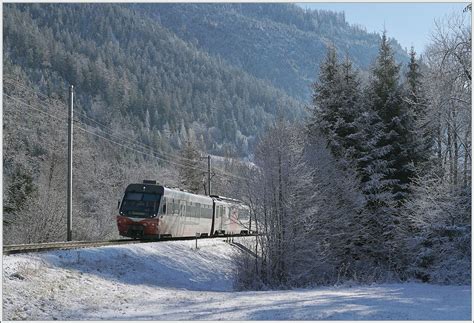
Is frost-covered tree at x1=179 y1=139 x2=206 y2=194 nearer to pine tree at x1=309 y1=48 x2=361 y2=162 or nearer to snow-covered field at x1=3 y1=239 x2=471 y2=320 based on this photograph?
pine tree at x1=309 y1=48 x2=361 y2=162

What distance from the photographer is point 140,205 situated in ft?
105

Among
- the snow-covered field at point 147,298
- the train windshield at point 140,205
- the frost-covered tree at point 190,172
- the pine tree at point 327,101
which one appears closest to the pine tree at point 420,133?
the pine tree at point 327,101

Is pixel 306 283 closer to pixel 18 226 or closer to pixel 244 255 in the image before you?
pixel 244 255

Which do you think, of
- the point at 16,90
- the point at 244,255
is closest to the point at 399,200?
the point at 244,255

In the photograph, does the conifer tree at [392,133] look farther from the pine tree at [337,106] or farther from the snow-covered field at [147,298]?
the snow-covered field at [147,298]

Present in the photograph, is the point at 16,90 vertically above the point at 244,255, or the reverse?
the point at 16,90

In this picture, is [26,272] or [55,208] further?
[55,208]

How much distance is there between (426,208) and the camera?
27516 mm

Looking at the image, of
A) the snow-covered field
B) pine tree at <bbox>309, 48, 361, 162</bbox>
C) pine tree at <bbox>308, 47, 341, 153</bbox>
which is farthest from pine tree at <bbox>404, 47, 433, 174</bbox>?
the snow-covered field

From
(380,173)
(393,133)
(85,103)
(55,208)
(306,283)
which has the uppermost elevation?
(85,103)

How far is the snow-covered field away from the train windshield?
562 centimetres

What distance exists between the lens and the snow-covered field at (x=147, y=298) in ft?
50.5

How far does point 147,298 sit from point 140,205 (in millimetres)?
12343

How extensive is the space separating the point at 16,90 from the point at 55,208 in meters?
25.0
